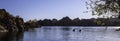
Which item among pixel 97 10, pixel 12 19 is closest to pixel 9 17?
pixel 12 19

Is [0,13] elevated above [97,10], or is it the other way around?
[0,13]

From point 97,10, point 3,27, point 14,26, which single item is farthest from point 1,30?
point 97,10

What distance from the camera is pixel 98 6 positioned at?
1806cm

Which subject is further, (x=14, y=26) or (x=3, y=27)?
(x=14, y=26)

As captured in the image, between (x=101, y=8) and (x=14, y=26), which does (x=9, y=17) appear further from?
(x=101, y=8)

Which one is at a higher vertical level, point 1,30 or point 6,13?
point 6,13

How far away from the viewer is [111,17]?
17766mm

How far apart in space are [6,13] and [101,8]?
17623 centimetres

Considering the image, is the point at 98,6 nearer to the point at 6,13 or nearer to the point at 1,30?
the point at 1,30

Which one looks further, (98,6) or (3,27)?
(3,27)

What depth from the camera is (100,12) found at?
18.1 m

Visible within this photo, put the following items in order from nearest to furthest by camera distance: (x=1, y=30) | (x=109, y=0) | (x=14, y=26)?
1. (x=109, y=0)
2. (x=1, y=30)
3. (x=14, y=26)

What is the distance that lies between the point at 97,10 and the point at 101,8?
1.12ft

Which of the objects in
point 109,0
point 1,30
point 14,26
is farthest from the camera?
point 14,26
